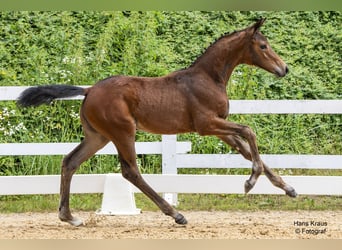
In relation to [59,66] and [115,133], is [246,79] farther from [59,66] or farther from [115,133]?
[115,133]

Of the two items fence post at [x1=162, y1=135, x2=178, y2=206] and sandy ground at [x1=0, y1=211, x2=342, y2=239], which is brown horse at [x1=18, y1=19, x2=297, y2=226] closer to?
sandy ground at [x1=0, y1=211, x2=342, y2=239]

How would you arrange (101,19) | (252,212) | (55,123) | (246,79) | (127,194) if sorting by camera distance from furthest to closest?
(101,19)
(246,79)
(55,123)
(252,212)
(127,194)

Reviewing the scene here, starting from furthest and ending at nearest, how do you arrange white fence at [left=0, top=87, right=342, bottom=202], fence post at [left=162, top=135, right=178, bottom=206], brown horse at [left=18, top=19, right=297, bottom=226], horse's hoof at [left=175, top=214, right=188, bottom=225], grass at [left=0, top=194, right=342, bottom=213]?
grass at [left=0, top=194, right=342, bottom=213], fence post at [left=162, top=135, right=178, bottom=206], white fence at [left=0, top=87, right=342, bottom=202], horse's hoof at [left=175, top=214, right=188, bottom=225], brown horse at [left=18, top=19, right=297, bottom=226]

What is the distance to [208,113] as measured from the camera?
569 centimetres

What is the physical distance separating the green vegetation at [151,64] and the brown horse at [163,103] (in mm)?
2452

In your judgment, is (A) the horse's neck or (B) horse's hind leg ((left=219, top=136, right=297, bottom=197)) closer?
(B) horse's hind leg ((left=219, top=136, right=297, bottom=197))

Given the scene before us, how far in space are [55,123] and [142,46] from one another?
85.4 inches

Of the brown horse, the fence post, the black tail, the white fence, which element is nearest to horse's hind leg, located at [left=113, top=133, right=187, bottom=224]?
the brown horse

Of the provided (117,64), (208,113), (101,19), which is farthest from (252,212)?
(101,19)

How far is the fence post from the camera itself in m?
7.44

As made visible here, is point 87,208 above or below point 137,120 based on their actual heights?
below

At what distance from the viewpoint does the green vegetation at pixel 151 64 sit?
8.91 m

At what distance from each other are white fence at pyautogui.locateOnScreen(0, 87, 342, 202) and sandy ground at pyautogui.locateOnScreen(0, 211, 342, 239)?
12.0 inches

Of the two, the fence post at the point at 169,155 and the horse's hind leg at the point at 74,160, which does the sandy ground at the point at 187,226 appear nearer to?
the horse's hind leg at the point at 74,160
